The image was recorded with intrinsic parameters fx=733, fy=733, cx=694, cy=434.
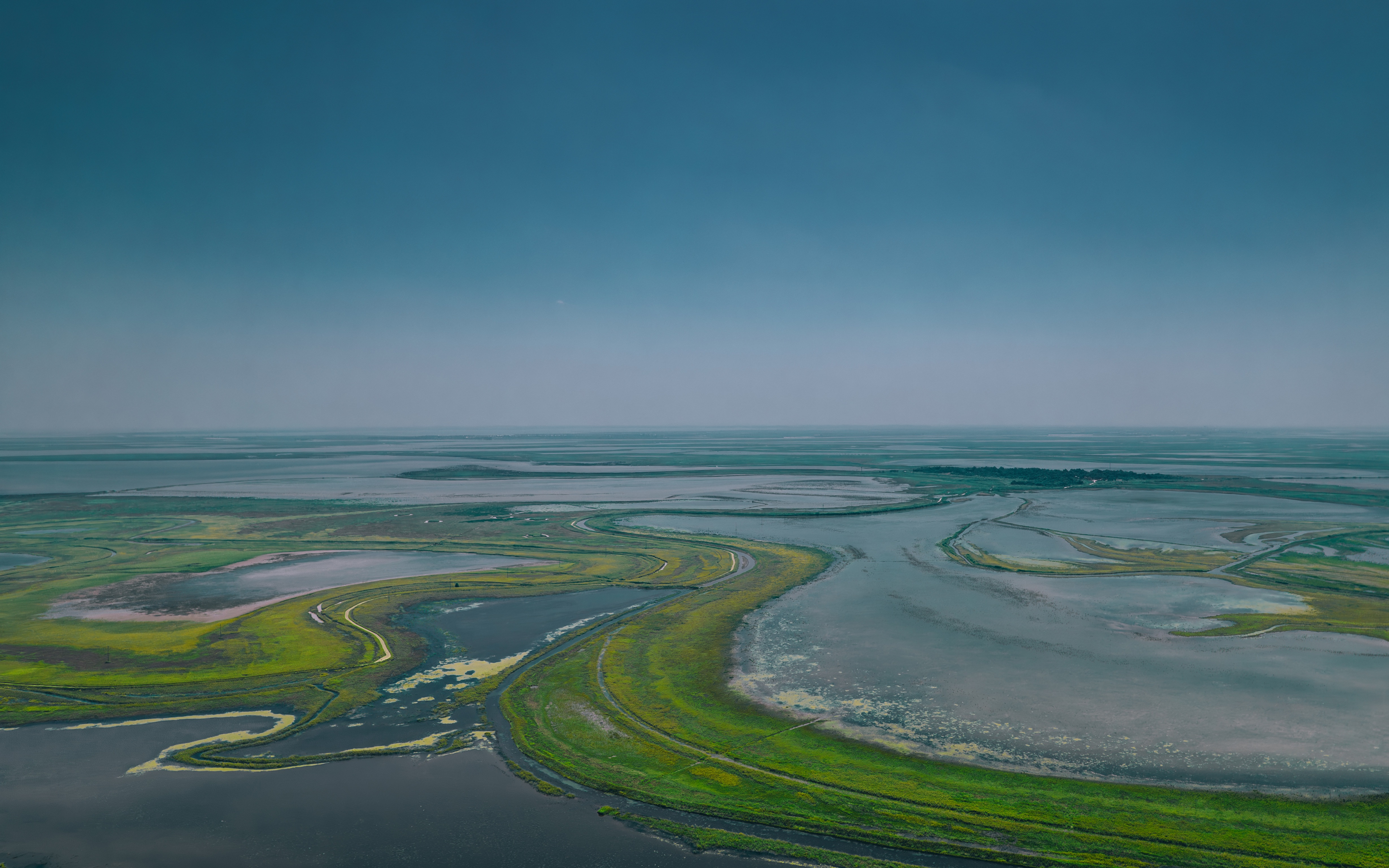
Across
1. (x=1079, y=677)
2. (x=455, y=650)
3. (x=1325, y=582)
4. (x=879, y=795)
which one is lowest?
(x=455, y=650)

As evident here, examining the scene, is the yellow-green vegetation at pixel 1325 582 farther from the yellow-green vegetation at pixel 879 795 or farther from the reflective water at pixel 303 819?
the reflective water at pixel 303 819

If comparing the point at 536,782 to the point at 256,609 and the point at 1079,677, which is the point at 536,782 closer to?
the point at 1079,677

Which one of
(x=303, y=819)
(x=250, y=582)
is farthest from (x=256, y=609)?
(x=303, y=819)

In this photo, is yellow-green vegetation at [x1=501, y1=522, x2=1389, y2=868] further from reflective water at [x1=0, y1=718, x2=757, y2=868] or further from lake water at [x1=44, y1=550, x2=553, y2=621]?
lake water at [x1=44, y1=550, x2=553, y2=621]

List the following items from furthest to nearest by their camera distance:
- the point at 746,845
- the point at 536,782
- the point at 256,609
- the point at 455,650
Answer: the point at 256,609 < the point at 455,650 < the point at 536,782 < the point at 746,845

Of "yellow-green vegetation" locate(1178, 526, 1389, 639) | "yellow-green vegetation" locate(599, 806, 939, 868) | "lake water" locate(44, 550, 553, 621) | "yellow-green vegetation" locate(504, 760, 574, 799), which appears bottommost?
"yellow-green vegetation" locate(599, 806, 939, 868)

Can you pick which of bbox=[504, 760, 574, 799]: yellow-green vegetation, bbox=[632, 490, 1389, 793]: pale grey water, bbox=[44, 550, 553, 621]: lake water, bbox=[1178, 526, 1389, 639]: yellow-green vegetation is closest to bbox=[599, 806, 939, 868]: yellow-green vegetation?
bbox=[504, 760, 574, 799]: yellow-green vegetation
